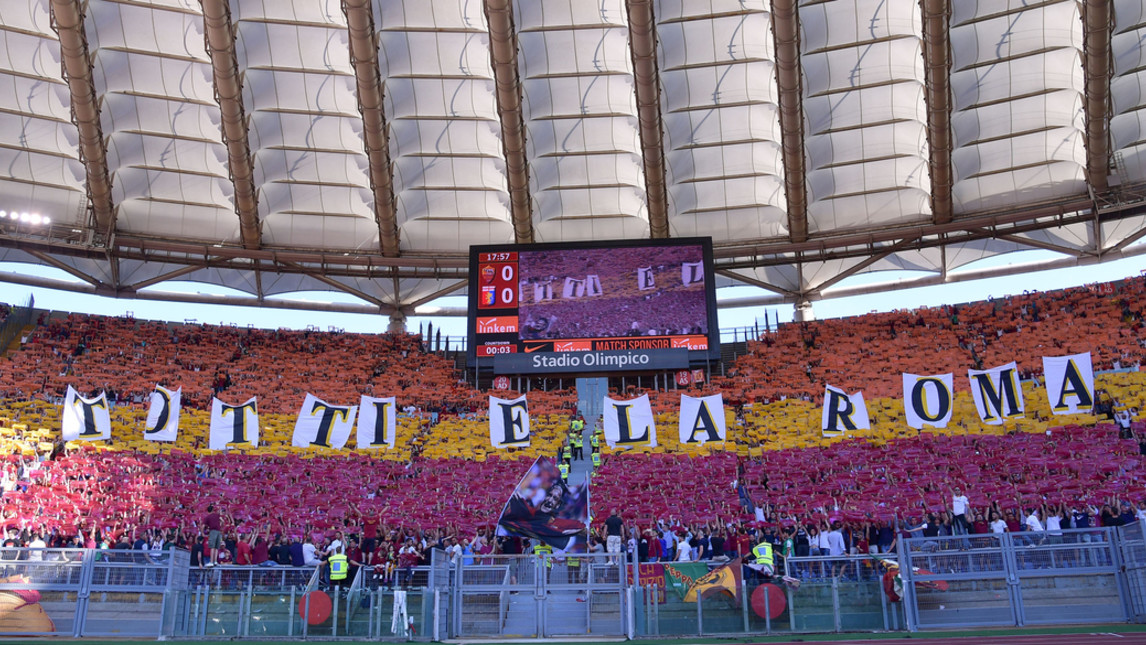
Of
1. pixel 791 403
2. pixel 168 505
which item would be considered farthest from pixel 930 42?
pixel 168 505

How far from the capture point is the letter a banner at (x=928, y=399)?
2205 centimetres

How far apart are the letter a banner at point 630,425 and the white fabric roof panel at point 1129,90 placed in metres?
18.7

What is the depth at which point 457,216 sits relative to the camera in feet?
125

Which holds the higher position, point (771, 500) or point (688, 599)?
point (771, 500)

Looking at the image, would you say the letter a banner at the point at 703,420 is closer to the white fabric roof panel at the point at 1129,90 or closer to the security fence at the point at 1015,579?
the security fence at the point at 1015,579

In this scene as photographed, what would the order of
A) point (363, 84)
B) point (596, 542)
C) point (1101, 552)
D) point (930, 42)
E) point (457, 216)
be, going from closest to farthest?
point (1101, 552) → point (596, 542) → point (930, 42) → point (363, 84) → point (457, 216)

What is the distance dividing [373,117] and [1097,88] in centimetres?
2324

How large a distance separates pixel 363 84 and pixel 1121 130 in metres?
26.0

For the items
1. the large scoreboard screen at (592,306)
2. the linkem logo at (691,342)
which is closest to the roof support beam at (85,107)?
the large scoreboard screen at (592,306)

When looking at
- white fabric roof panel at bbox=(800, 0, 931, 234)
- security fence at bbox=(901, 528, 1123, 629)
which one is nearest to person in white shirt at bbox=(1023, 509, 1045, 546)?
security fence at bbox=(901, 528, 1123, 629)

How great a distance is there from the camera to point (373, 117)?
32.1 metres

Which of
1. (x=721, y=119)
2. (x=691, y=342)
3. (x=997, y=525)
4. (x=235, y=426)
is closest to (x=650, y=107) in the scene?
(x=721, y=119)

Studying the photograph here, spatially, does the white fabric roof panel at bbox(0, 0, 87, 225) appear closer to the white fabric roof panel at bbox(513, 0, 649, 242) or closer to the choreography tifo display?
the choreography tifo display

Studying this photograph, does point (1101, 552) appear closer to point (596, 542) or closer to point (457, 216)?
point (596, 542)
